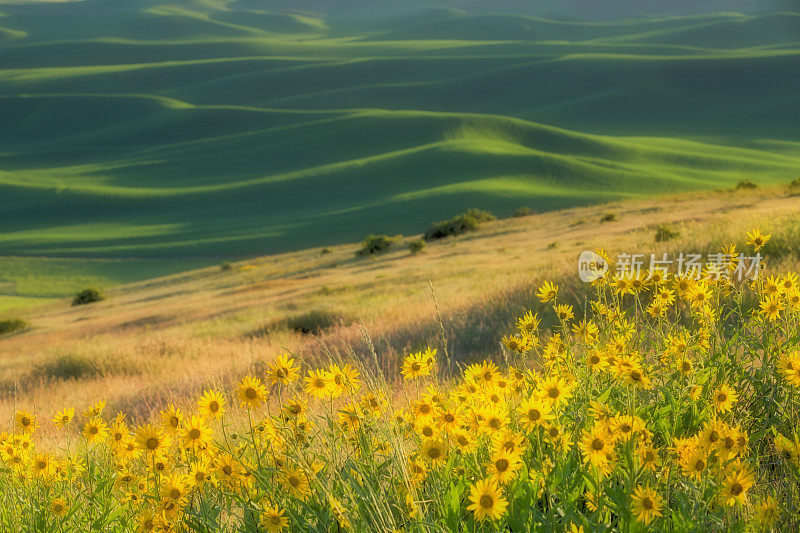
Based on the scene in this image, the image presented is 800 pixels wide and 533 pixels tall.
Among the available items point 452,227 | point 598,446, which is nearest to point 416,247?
point 452,227

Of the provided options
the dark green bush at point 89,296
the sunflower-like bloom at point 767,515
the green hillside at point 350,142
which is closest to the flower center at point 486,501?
the sunflower-like bloom at point 767,515

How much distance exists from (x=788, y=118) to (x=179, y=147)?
83.3m

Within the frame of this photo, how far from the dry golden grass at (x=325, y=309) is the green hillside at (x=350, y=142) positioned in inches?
741

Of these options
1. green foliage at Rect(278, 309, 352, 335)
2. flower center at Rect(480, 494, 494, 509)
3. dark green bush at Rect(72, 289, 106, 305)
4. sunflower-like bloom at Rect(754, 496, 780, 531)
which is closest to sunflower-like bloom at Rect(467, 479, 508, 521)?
flower center at Rect(480, 494, 494, 509)

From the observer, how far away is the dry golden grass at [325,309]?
9.86 metres

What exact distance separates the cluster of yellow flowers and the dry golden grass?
1.35 ft

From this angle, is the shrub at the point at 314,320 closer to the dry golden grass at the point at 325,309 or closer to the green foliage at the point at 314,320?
the green foliage at the point at 314,320

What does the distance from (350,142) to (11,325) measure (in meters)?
67.8

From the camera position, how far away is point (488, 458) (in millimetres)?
2957

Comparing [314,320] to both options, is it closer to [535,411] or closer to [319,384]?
[319,384]

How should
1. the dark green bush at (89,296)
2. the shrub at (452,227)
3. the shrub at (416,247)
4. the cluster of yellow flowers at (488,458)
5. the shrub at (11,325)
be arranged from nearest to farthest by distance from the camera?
the cluster of yellow flowers at (488,458)
the shrub at (11,325)
the shrub at (416,247)
the dark green bush at (89,296)
the shrub at (452,227)

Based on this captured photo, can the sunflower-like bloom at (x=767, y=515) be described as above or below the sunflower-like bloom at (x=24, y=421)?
above

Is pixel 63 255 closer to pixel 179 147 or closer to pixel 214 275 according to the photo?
pixel 214 275

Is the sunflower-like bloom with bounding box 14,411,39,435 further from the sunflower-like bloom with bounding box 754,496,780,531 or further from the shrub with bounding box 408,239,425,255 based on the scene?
the shrub with bounding box 408,239,425,255
